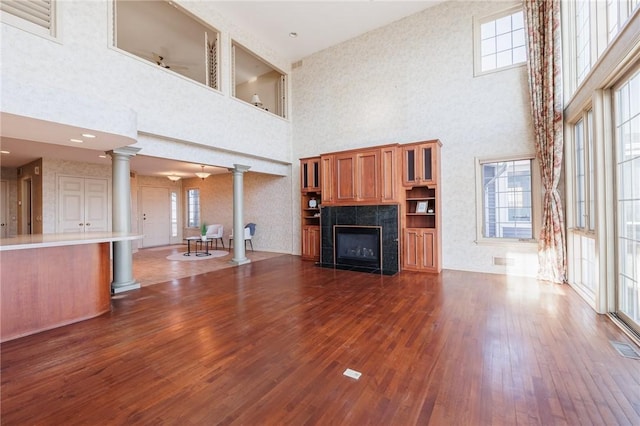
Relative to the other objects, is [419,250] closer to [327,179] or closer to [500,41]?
[327,179]

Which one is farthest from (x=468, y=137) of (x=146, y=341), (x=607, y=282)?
(x=146, y=341)

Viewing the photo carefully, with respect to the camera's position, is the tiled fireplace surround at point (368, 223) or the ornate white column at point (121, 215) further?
the tiled fireplace surround at point (368, 223)

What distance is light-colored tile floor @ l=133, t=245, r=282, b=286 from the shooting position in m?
5.33

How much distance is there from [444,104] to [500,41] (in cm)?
143

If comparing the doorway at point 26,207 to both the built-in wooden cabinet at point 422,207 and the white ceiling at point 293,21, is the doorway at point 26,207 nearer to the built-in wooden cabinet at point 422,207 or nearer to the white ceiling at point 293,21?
the white ceiling at point 293,21

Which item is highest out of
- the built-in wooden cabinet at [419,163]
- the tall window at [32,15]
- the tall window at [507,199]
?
the tall window at [32,15]

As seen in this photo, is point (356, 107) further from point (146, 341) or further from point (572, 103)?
point (146, 341)

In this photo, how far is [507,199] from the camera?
5301 millimetres

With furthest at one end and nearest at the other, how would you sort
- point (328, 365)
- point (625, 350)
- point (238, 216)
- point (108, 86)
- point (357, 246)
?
1. point (238, 216)
2. point (357, 246)
3. point (108, 86)
4. point (625, 350)
5. point (328, 365)

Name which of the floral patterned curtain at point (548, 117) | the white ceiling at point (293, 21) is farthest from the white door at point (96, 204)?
the floral patterned curtain at point (548, 117)

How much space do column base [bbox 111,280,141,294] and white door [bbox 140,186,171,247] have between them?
581 cm

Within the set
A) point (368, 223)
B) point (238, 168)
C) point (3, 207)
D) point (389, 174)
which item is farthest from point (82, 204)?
point (389, 174)

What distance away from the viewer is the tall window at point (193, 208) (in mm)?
10680

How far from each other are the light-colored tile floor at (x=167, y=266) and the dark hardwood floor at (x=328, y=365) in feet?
4.88
